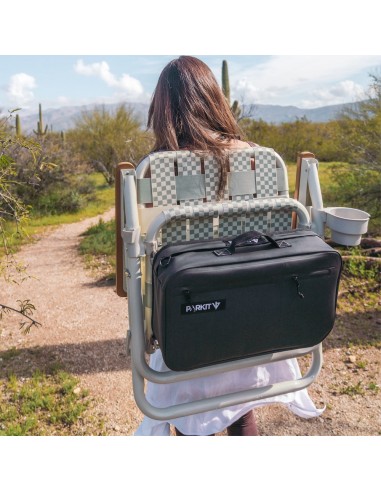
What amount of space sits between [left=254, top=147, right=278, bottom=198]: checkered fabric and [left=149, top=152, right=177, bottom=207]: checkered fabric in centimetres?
34

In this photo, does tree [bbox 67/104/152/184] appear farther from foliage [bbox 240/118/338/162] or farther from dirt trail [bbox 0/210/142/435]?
dirt trail [bbox 0/210/142/435]

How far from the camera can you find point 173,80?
1726mm

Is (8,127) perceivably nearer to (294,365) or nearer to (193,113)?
(193,113)

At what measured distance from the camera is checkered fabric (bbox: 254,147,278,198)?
5.75 feet

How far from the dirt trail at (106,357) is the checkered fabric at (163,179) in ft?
6.21

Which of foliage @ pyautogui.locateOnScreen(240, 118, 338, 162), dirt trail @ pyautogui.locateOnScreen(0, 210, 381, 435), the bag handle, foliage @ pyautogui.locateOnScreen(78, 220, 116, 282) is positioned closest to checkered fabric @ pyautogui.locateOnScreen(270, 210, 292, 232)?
the bag handle

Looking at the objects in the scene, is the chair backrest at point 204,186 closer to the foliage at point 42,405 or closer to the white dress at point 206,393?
the white dress at point 206,393

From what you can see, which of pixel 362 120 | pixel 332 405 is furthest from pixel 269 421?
pixel 362 120

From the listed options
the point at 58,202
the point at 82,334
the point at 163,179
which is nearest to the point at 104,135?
the point at 58,202

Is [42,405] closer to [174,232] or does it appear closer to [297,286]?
[174,232]

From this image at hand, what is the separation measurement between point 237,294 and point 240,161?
0.53 metres

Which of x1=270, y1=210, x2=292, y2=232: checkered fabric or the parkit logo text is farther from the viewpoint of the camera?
x1=270, y1=210, x2=292, y2=232: checkered fabric

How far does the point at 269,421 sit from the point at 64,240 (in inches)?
273

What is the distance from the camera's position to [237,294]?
4.98 feet
